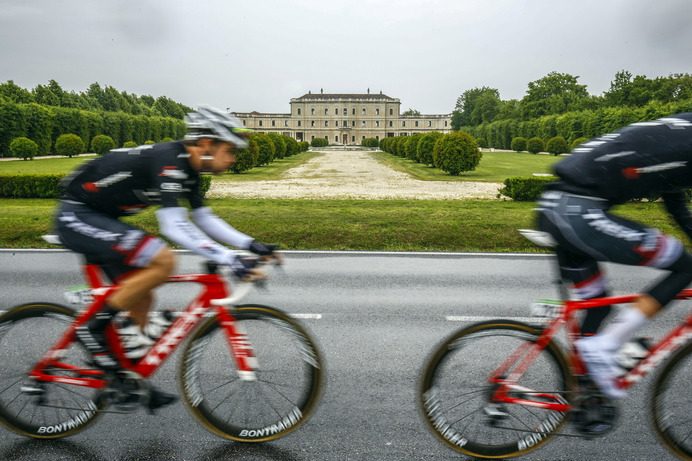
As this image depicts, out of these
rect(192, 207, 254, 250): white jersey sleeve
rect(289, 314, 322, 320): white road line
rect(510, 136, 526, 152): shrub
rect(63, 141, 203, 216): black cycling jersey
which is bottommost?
rect(510, 136, 526, 152): shrub

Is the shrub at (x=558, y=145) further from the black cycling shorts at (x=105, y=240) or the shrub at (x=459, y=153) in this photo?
the black cycling shorts at (x=105, y=240)

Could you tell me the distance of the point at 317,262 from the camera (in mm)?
8398

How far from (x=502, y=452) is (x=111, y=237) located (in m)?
2.46

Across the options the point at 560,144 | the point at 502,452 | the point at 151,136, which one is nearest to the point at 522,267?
the point at 502,452

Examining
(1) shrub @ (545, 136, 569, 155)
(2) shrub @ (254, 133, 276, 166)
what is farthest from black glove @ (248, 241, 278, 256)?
(1) shrub @ (545, 136, 569, 155)

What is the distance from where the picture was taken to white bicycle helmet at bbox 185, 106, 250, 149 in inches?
111

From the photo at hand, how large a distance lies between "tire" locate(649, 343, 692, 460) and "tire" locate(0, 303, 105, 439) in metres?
3.09

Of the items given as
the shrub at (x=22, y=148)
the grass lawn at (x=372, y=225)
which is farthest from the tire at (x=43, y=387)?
the shrub at (x=22, y=148)

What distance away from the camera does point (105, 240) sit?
2912 mm

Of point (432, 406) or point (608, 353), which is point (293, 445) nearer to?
point (432, 406)

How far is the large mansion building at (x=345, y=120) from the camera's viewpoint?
144625mm

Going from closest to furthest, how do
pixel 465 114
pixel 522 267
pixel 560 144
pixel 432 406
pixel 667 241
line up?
pixel 667 241 → pixel 432 406 → pixel 522 267 → pixel 560 144 → pixel 465 114

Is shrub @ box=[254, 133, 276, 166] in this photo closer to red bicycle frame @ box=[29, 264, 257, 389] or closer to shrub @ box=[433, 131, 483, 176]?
shrub @ box=[433, 131, 483, 176]

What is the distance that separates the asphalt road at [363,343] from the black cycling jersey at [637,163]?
1490 mm
